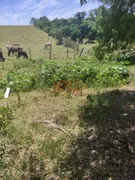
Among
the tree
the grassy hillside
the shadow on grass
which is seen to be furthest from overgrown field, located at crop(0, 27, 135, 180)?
the grassy hillside

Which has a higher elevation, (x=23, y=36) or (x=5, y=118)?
(x=23, y=36)

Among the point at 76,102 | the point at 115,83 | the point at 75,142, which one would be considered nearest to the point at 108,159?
the point at 75,142

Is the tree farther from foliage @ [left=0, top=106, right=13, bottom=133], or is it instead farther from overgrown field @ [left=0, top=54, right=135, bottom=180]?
foliage @ [left=0, top=106, right=13, bottom=133]

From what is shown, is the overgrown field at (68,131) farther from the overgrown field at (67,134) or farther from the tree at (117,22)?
the tree at (117,22)

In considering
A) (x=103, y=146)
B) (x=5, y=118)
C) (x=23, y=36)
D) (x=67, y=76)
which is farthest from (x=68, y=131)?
(x=23, y=36)

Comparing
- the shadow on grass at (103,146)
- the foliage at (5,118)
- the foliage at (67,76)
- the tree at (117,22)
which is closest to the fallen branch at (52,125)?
the shadow on grass at (103,146)

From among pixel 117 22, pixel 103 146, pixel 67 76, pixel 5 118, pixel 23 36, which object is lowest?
pixel 103 146

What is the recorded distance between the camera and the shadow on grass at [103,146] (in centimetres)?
378

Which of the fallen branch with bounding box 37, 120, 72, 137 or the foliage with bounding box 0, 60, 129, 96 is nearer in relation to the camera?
the fallen branch with bounding box 37, 120, 72, 137

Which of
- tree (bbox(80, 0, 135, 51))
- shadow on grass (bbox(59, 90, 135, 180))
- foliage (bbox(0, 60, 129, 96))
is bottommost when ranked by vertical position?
shadow on grass (bbox(59, 90, 135, 180))

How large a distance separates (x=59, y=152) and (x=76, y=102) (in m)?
2.62

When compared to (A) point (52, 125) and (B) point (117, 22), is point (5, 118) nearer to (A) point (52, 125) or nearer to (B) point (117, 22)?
(A) point (52, 125)

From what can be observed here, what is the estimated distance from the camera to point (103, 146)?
4.41m

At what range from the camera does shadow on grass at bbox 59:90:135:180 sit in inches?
149
